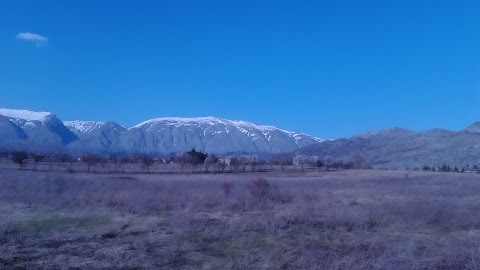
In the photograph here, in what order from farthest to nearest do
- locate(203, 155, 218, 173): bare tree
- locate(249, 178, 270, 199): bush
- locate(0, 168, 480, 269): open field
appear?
locate(203, 155, 218, 173): bare tree
locate(249, 178, 270, 199): bush
locate(0, 168, 480, 269): open field

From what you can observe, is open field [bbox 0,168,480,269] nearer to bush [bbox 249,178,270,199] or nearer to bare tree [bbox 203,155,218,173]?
bush [bbox 249,178,270,199]

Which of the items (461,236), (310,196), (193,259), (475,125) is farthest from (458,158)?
(193,259)

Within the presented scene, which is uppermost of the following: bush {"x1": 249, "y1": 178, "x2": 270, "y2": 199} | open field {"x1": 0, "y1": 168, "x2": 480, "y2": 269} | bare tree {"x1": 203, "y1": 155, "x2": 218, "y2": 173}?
bare tree {"x1": 203, "y1": 155, "x2": 218, "y2": 173}

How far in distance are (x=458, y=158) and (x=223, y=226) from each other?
380 ft

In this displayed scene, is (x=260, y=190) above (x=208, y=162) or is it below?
below

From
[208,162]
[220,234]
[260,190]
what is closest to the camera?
[220,234]

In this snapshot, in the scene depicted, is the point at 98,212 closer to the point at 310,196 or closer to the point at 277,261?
the point at 277,261

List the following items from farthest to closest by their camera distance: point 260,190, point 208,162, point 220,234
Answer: point 208,162 → point 260,190 → point 220,234

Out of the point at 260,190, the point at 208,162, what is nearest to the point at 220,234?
the point at 260,190

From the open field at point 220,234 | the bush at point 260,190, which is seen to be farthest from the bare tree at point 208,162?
the open field at point 220,234

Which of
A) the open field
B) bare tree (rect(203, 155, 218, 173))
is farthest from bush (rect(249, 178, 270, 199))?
bare tree (rect(203, 155, 218, 173))

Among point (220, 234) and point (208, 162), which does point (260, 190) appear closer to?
point (220, 234)

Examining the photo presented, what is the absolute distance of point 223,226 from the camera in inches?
700

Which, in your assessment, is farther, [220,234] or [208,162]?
[208,162]
